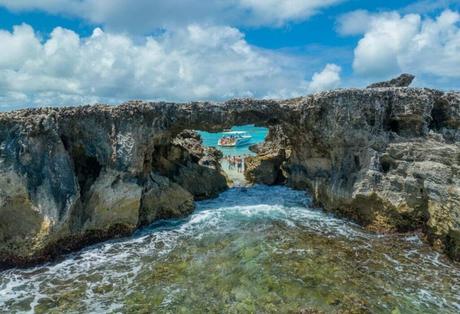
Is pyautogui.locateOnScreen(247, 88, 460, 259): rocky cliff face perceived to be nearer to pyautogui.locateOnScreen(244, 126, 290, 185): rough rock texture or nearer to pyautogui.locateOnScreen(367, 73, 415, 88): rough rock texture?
pyautogui.locateOnScreen(367, 73, 415, 88): rough rock texture

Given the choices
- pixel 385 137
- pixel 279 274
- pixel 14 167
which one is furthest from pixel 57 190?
pixel 385 137

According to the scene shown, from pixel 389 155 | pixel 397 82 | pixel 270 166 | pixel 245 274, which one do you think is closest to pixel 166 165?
pixel 270 166

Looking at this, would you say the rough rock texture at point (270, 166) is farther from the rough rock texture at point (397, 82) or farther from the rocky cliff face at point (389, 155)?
the rough rock texture at point (397, 82)

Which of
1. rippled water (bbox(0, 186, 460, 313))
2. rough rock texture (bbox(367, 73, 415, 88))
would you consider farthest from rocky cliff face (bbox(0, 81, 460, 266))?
rough rock texture (bbox(367, 73, 415, 88))

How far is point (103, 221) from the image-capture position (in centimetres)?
1986

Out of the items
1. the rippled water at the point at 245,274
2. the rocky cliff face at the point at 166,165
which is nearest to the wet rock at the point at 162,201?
the rocky cliff face at the point at 166,165

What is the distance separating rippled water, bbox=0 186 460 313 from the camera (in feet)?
44.1

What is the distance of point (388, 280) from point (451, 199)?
18.5 ft

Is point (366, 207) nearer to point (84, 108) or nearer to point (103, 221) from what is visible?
point (103, 221)

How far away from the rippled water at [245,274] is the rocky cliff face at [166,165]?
4.52 ft

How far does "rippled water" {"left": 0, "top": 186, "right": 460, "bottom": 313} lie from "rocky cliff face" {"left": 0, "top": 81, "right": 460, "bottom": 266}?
138 centimetres

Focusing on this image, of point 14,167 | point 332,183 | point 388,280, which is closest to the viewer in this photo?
point 388,280

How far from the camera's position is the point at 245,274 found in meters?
15.7

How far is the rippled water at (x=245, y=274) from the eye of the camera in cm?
1343
